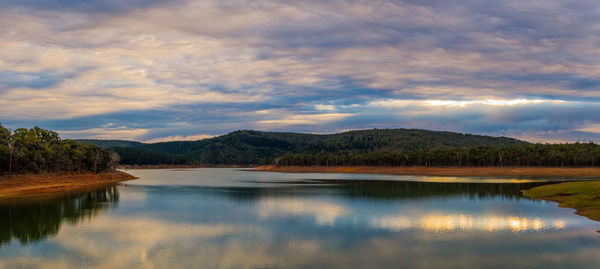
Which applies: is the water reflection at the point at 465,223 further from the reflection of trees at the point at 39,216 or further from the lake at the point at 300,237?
the reflection of trees at the point at 39,216

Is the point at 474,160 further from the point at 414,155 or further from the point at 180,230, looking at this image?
the point at 180,230

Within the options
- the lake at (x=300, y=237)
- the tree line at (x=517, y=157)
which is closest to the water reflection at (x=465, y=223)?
the lake at (x=300, y=237)

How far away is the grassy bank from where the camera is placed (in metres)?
42.1

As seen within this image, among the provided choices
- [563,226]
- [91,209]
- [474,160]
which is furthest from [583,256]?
[474,160]

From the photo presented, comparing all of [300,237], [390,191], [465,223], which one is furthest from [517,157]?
[300,237]

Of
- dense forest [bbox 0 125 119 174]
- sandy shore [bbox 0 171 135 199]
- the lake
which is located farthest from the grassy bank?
dense forest [bbox 0 125 119 174]

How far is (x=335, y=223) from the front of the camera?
3744 cm

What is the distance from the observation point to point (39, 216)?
142ft

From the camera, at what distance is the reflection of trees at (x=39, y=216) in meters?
32.8

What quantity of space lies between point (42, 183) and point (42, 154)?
14751 mm

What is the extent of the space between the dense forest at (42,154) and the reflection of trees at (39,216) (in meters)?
32.4

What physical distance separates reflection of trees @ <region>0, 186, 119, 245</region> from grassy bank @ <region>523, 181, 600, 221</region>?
1829 inches

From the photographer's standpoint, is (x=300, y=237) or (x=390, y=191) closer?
(x=300, y=237)

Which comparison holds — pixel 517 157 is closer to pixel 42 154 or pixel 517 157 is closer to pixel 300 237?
pixel 42 154
